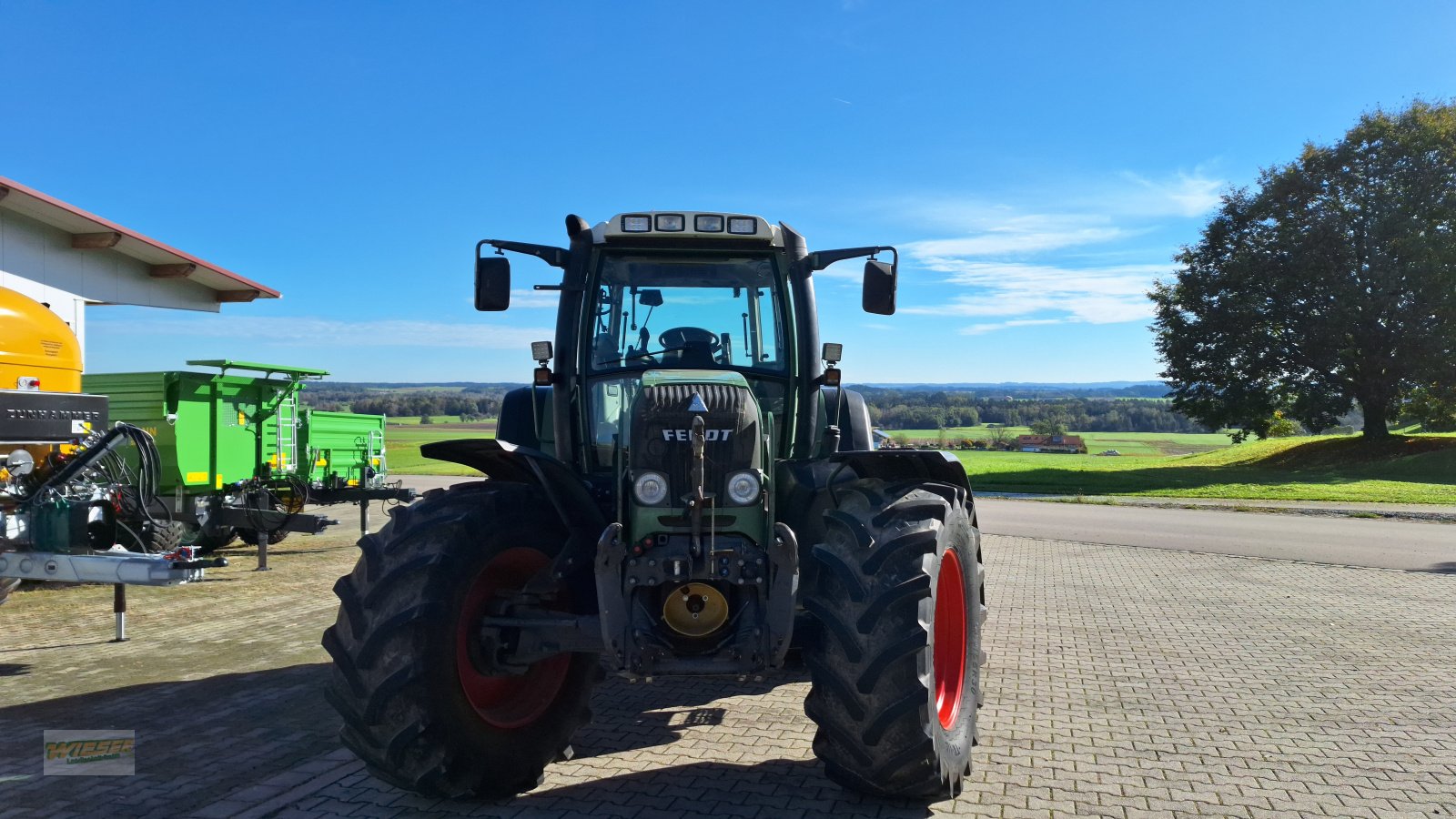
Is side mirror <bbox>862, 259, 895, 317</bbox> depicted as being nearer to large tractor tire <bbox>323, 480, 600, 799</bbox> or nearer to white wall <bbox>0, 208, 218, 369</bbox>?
large tractor tire <bbox>323, 480, 600, 799</bbox>

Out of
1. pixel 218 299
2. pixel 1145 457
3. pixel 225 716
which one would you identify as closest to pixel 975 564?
pixel 225 716

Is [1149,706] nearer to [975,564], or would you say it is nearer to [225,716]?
[975,564]

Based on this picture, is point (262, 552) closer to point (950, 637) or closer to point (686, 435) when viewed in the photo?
point (686, 435)

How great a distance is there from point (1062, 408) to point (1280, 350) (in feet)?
74.9

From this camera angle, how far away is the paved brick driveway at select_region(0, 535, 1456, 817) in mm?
4352

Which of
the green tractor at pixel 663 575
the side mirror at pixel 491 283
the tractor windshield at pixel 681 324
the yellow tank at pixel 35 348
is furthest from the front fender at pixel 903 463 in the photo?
the yellow tank at pixel 35 348

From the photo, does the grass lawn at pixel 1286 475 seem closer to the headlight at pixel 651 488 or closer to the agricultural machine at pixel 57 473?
the agricultural machine at pixel 57 473

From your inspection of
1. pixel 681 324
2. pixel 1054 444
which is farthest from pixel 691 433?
pixel 1054 444

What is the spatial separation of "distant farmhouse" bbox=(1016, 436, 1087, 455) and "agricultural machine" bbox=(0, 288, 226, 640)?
39814mm

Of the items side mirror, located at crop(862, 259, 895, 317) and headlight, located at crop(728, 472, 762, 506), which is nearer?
headlight, located at crop(728, 472, 762, 506)

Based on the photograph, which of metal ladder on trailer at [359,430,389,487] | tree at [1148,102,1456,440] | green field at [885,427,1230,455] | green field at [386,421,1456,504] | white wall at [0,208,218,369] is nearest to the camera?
white wall at [0,208,218,369]

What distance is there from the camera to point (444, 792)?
4094 mm

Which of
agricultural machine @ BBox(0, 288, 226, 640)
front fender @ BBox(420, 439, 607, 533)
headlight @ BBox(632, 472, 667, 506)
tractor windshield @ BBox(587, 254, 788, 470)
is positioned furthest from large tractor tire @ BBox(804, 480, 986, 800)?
agricultural machine @ BBox(0, 288, 226, 640)

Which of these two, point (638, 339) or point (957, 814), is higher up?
point (638, 339)
